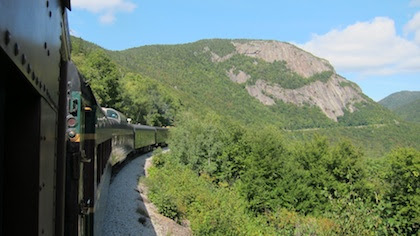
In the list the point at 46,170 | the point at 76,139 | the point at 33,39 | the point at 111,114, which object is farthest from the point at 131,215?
the point at 33,39

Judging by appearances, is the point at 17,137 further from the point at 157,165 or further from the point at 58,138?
the point at 157,165

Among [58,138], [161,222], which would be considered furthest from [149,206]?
[58,138]

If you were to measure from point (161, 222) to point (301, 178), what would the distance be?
884 inches

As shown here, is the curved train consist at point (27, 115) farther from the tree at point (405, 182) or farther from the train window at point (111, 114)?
the tree at point (405, 182)

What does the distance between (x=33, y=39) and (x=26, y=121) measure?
351mm

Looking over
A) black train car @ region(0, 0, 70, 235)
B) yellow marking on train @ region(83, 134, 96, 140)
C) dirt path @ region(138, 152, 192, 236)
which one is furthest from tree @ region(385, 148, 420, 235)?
black train car @ region(0, 0, 70, 235)

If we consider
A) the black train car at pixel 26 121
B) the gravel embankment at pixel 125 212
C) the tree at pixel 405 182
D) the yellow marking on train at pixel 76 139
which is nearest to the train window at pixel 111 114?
the gravel embankment at pixel 125 212

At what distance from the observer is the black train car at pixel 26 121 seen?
4.63ft

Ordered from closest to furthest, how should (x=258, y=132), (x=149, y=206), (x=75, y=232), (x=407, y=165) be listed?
(x=75, y=232), (x=149, y=206), (x=407, y=165), (x=258, y=132)

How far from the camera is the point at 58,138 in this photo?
2.74m

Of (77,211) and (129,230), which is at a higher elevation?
(77,211)

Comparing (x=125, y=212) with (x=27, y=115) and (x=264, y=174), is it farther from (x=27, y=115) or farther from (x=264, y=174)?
(x=264, y=174)

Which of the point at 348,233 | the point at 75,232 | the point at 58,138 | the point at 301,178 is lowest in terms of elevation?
the point at 301,178

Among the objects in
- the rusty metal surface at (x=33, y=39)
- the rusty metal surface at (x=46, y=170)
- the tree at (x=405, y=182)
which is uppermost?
the rusty metal surface at (x=33, y=39)
